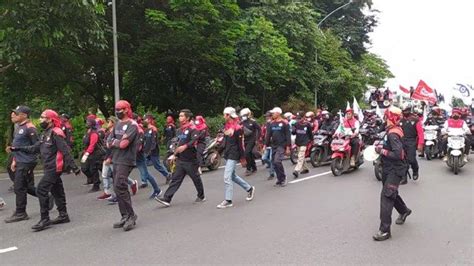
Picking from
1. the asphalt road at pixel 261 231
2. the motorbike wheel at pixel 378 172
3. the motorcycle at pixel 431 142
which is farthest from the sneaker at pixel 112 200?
the motorcycle at pixel 431 142

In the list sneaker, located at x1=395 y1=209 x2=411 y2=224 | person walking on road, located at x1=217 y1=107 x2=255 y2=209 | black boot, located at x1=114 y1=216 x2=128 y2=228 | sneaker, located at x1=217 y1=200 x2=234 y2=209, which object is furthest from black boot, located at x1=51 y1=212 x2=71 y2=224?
sneaker, located at x1=395 y1=209 x2=411 y2=224

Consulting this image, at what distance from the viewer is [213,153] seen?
1370cm

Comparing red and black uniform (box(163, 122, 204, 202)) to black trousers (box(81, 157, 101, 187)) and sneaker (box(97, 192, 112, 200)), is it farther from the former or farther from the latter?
black trousers (box(81, 157, 101, 187))

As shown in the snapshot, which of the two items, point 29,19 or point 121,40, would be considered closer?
point 29,19

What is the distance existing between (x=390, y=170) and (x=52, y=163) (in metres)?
4.98

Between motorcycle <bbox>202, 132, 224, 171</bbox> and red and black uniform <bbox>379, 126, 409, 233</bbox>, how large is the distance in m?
7.33

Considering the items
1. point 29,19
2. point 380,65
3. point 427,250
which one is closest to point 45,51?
point 29,19

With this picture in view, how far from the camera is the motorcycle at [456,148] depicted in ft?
39.0

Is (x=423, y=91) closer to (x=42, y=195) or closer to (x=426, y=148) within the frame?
(x=426, y=148)

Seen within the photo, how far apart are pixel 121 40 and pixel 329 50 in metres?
17.4

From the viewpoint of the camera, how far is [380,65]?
164 ft

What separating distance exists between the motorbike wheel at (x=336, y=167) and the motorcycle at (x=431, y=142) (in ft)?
12.0

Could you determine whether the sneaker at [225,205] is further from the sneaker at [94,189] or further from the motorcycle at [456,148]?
the motorcycle at [456,148]

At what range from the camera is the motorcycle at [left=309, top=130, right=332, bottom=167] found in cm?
1360
